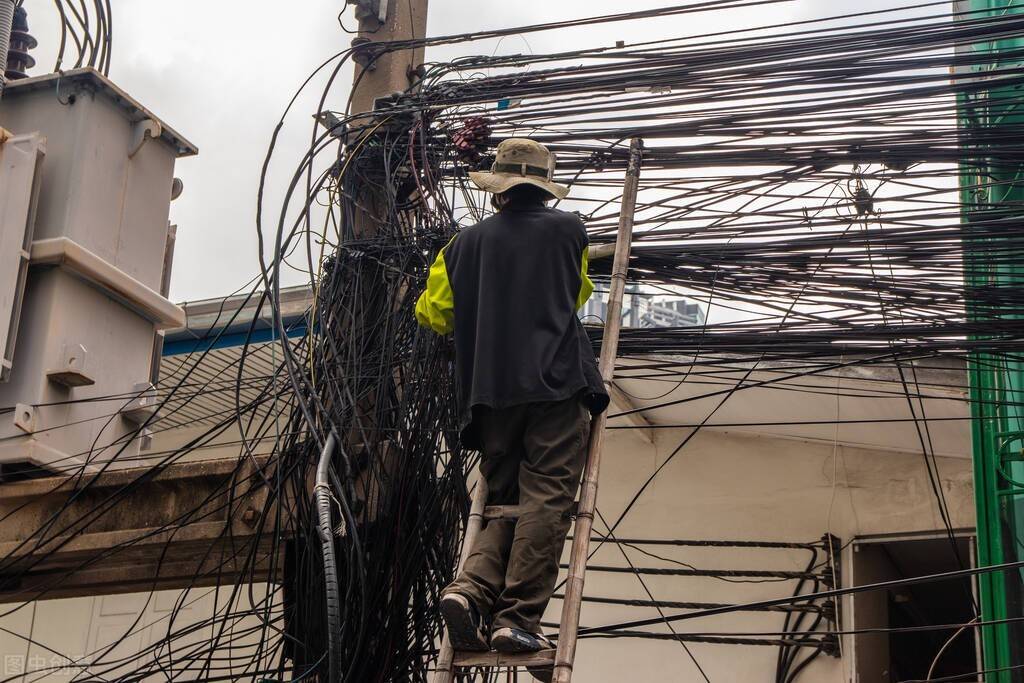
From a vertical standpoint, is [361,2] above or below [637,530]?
above

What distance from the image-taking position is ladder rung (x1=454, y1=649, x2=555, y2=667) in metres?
4.29

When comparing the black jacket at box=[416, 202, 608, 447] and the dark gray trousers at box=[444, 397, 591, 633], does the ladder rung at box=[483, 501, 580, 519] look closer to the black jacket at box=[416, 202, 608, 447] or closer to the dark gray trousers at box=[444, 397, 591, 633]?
the dark gray trousers at box=[444, 397, 591, 633]

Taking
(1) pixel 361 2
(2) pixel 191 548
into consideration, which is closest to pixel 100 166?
(1) pixel 361 2

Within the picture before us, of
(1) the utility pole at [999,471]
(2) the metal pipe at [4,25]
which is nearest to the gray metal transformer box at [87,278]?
(2) the metal pipe at [4,25]

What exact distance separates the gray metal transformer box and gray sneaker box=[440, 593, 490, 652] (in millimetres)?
2475

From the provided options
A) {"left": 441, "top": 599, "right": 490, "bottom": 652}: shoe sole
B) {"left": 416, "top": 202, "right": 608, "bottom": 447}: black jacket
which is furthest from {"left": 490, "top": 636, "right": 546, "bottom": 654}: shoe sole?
{"left": 416, "top": 202, "right": 608, "bottom": 447}: black jacket

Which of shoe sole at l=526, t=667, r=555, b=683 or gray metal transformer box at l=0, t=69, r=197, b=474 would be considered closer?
shoe sole at l=526, t=667, r=555, b=683

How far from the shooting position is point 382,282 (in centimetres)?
611

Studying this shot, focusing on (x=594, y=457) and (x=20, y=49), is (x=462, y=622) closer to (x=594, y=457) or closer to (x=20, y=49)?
(x=594, y=457)

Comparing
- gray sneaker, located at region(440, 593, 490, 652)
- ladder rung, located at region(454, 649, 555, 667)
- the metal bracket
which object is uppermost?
the metal bracket

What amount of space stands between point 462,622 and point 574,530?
0.57 m

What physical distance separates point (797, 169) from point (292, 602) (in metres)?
3.16

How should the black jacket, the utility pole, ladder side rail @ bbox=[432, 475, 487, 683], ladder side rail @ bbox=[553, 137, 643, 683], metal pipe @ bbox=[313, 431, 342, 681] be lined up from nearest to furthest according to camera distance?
ladder side rail @ bbox=[553, 137, 643, 683], ladder side rail @ bbox=[432, 475, 487, 683], metal pipe @ bbox=[313, 431, 342, 681], the black jacket, the utility pole

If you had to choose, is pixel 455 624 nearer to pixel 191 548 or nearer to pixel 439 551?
pixel 439 551
